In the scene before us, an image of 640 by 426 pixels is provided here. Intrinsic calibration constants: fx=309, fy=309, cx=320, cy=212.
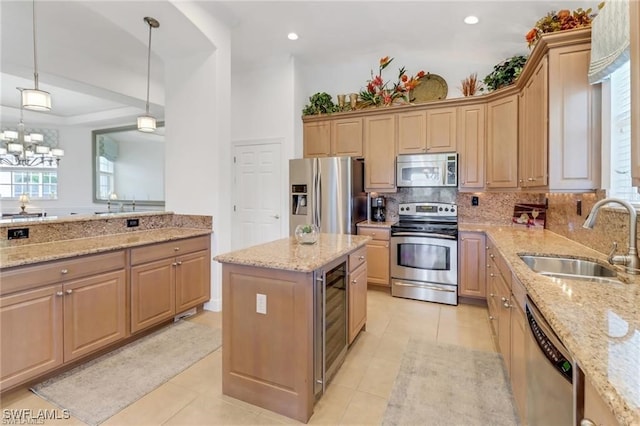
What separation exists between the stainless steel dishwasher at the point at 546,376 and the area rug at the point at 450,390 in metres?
0.49

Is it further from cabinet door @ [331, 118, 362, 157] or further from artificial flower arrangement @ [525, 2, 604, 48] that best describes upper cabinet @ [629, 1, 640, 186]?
cabinet door @ [331, 118, 362, 157]

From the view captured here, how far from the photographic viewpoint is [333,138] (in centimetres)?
468

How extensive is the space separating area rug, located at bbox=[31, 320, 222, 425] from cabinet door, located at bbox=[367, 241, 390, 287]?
212 cm

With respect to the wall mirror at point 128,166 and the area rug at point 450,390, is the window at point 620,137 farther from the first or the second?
the wall mirror at point 128,166

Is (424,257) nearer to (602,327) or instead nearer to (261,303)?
(261,303)

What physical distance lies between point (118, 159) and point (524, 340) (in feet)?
24.1

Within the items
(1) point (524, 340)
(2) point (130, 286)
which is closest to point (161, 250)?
(2) point (130, 286)

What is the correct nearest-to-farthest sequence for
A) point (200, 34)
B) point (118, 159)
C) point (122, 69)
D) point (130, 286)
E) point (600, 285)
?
point (600, 285), point (130, 286), point (200, 34), point (122, 69), point (118, 159)

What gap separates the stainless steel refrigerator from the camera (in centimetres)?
418

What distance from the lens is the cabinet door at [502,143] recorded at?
3479 millimetres

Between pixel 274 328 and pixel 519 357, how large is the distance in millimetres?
1393

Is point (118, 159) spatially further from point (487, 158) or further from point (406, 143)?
point (487, 158)

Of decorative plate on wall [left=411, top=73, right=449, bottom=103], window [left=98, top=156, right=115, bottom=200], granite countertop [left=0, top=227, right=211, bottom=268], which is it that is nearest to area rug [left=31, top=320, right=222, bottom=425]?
granite countertop [left=0, top=227, right=211, bottom=268]

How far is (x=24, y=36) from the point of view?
11.7ft
